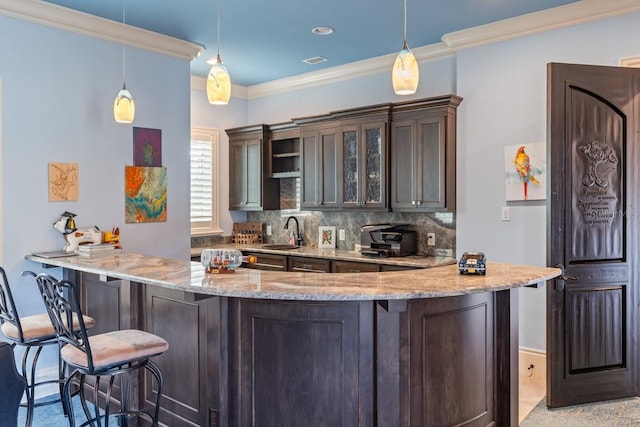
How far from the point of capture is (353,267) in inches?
186

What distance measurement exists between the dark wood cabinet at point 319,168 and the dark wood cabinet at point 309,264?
59 centimetres

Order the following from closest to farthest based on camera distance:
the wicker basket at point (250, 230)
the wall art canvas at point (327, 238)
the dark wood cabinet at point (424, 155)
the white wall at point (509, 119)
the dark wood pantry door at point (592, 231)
Result: the dark wood pantry door at point (592, 231), the white wall at point (509, 119), the dark wood cabinet at point (424, 155), the wall art canvas at point (327, 238), the wicker basket at point (250, 230)

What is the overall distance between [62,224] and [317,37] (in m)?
2.61

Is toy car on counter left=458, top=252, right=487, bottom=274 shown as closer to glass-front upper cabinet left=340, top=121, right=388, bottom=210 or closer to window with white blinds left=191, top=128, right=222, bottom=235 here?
glass-front upper cabinet left=340, top=121, right=388, bottom=210

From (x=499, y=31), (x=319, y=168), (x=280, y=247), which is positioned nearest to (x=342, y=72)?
(x=319, y=168)

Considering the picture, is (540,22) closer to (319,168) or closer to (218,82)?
(319,168)

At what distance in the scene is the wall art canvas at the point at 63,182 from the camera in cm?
379

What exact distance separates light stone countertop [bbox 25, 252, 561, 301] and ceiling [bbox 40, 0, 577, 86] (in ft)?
6.56

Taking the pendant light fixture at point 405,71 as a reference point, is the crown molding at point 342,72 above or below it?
above

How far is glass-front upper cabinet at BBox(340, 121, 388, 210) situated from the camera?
4777mm

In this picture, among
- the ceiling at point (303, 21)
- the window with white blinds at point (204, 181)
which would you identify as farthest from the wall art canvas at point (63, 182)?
the window with white blinds at point (204, 181)

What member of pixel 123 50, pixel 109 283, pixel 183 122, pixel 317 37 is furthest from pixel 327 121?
pixel 109 283

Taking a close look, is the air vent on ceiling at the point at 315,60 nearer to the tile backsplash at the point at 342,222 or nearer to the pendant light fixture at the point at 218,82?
the tile backsplash at the point at 342,222

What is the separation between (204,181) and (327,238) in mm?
1644
